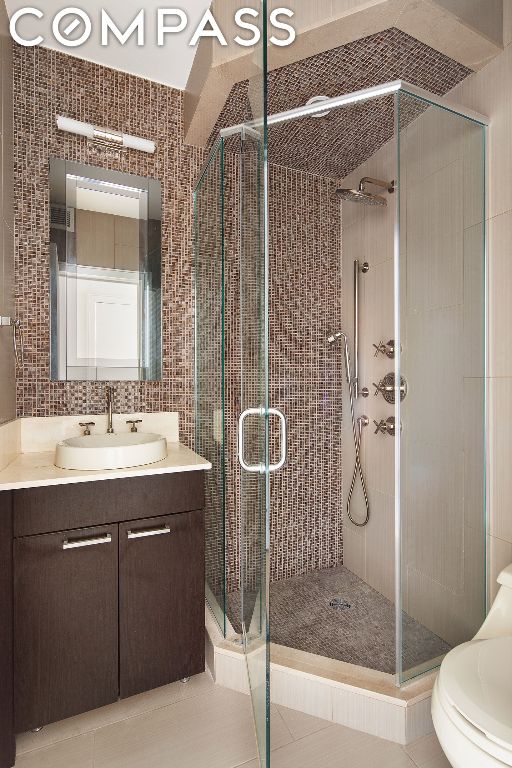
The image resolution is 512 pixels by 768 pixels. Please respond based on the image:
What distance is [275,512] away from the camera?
2.37m

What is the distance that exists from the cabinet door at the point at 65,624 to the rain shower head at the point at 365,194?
1.91 metres

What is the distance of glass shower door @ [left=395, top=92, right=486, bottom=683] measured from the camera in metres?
1.57

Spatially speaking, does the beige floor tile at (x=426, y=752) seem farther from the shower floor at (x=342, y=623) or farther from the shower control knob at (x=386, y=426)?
the shower control knob at (x=386, y=426)

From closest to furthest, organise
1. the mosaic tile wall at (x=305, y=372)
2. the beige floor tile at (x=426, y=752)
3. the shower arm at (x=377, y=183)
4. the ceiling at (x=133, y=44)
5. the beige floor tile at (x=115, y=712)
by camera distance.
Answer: the beige floor tile at (x=426, y=752) → the beige floor tile at (x=115, y=712) → the ceiling at (x=133, y=44) → the shower arm at (x=377, y=183) → the mosaic tile wall at (x=305, y=372)

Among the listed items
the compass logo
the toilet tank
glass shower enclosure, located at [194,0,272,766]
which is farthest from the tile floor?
the compass logo

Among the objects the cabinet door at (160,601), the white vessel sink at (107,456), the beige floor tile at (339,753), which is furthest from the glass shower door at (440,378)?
the white vessel sink at (107,456)

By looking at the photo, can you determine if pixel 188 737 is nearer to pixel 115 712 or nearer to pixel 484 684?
pixel 115 712

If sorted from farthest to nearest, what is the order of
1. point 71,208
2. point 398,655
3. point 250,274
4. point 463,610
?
1. point 71,208
2. point 463,610
3. point 398,655
4. point 250,274

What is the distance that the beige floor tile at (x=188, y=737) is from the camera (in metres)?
1.35

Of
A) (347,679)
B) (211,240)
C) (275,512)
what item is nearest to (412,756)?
(347,679)

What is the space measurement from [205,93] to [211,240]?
1.96 feet

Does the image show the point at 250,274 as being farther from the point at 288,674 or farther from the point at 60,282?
the point at 288,674

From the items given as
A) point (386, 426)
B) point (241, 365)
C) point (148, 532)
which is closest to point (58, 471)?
point (148, 532)

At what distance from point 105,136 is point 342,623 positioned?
249 cm
